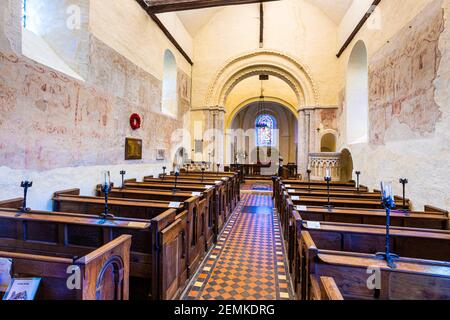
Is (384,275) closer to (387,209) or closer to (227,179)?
(387,209)

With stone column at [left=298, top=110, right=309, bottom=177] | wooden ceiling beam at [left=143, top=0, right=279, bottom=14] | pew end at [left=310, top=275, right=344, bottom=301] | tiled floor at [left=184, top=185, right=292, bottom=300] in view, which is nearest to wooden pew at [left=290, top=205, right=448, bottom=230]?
tiled floor at [left=184, top=185, right=292, bottom=300]

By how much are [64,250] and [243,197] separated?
301 inches

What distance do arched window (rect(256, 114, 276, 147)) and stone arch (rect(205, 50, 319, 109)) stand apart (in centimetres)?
1104

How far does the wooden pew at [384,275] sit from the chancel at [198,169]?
0.03 feet

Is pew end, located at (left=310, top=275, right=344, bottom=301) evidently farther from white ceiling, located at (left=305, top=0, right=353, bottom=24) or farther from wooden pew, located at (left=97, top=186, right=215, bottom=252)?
white ceiling, located at (left=305, top=0, right=353, bottom=24)

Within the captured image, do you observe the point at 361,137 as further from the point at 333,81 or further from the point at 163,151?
the point at 163,151

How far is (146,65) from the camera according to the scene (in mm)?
7461

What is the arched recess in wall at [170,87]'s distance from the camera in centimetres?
979

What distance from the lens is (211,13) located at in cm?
1125

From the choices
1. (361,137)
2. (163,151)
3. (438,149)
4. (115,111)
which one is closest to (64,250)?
(115,111)

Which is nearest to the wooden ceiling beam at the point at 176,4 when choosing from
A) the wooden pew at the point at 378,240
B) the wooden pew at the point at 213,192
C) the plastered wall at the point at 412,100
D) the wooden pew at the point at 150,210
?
the plastered wall at the point at 412,100

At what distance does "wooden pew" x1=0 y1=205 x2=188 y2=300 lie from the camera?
246 centimetres

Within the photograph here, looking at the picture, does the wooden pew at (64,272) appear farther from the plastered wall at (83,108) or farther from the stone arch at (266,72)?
the stone arch at (266,72)

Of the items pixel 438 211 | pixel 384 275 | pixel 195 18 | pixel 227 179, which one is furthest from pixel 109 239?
pixel 195 18
